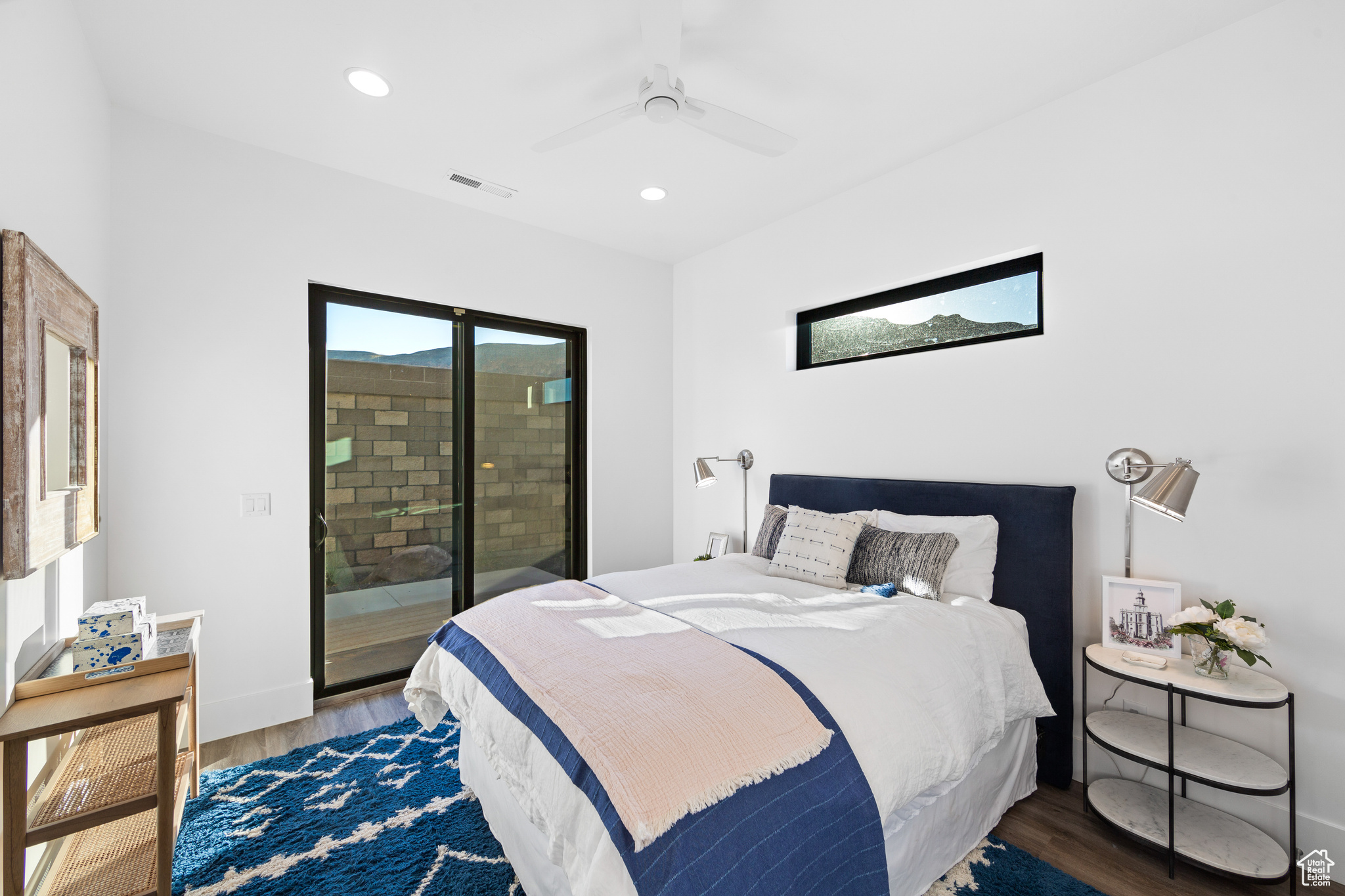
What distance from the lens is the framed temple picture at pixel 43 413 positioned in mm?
1358

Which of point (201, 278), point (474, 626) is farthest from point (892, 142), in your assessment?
point (201, 278)

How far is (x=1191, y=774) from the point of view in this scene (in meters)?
1.73

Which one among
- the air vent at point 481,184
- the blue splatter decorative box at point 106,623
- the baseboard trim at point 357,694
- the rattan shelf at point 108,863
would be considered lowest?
the baseboard trim at point 357,694

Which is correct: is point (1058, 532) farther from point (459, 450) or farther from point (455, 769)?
point (459, 450)

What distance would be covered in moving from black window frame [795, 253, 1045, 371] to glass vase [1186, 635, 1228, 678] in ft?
4.20

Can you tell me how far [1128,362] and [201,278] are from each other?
392cm

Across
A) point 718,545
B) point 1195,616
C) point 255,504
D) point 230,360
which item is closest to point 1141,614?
point 1195,616

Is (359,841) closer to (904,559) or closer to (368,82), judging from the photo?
(904,559)

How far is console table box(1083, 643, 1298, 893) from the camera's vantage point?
167 centimetres

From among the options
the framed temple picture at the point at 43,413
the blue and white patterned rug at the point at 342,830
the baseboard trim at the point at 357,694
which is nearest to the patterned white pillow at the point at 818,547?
the blue and white patterned rug at the point at 342,830

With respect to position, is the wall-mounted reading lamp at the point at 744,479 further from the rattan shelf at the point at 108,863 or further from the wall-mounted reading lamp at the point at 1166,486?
the rattan shelf at the point at 108,863

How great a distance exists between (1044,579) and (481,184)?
129 inches

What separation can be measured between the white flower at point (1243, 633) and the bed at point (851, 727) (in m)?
0.53

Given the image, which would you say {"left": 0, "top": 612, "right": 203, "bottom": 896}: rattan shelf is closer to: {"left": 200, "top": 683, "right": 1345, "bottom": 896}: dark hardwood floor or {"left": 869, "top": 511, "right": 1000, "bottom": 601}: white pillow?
{"left": 200, "top": 683, "right": 1345, "bottom": 896}: dark hardwood floor
